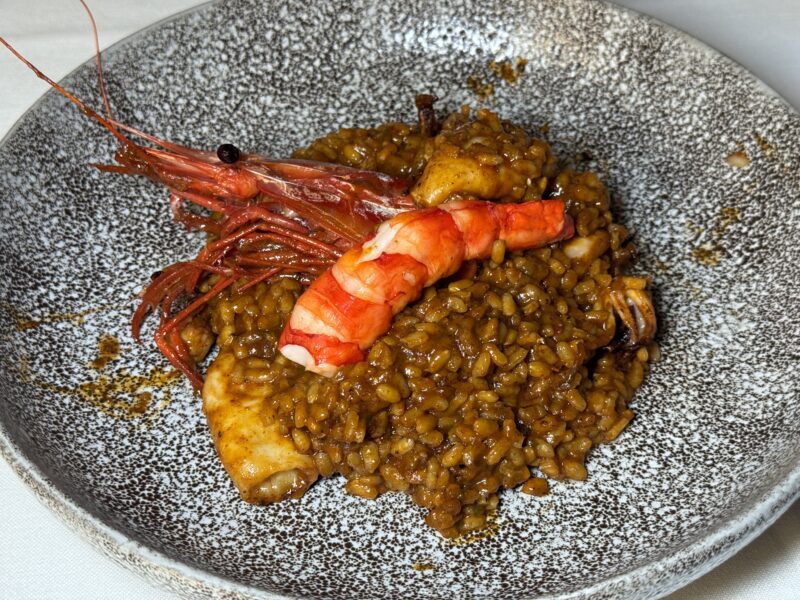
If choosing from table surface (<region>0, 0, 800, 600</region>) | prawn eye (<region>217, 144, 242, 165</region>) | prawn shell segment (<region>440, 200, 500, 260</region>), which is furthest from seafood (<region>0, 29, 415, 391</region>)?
table surface (<region>0, 0, 800, 600</region>)

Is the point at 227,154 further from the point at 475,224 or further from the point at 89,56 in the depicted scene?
the point at 89,56

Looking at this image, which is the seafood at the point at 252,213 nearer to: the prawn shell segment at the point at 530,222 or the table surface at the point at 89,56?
the prawn shell segment at the point at 530,222

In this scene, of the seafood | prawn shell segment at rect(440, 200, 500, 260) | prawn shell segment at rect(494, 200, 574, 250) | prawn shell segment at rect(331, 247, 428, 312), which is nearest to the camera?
prawn shell segment at rect(331, 247, 428, 312)

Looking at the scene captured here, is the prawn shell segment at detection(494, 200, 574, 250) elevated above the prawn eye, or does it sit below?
above

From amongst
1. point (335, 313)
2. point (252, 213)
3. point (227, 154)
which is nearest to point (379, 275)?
point (335, 313)

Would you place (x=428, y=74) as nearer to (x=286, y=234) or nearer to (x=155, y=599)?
(x=286, y=234)

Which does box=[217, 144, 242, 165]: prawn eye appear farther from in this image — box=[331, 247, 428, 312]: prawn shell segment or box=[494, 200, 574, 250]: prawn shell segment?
box=[494, 200, 574, 250]: prawn shell segment

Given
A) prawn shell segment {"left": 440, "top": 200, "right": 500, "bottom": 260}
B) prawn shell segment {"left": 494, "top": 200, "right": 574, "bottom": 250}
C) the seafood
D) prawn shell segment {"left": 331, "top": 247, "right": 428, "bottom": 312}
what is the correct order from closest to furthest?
prawn shell segment {"left": 331, "top": 247, "right": 428, "bottom": 312}, prawn shell segment {"left": 440, "top": 200, "right": 500, "bottom": 260}, prawn shell segment {"left": 494, "top": 200, "right": 574, "bottom": 250}, the seafood
